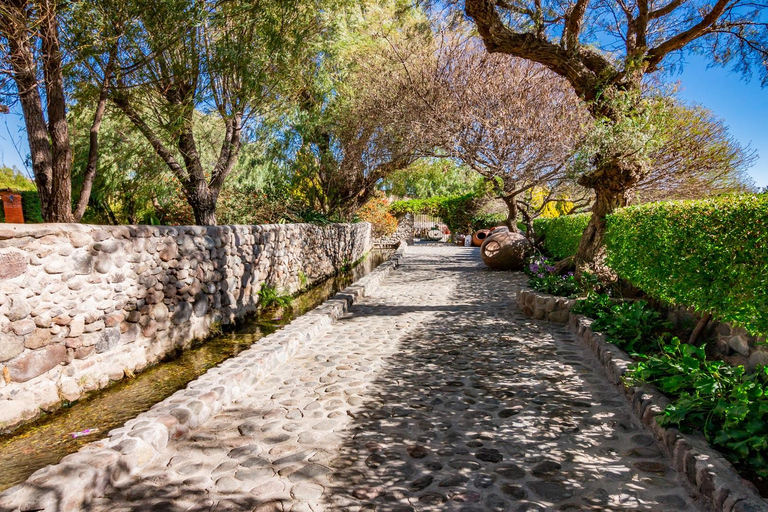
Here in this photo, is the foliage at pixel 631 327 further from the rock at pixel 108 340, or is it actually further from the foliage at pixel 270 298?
the foliage at pixel 270 298

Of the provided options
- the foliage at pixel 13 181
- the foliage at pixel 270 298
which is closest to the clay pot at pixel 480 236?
the foliage at pixel 270 298

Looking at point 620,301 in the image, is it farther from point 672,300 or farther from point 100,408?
point 100,408

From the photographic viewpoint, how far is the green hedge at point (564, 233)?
9.70 m

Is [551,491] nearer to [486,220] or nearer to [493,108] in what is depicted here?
[493,108]

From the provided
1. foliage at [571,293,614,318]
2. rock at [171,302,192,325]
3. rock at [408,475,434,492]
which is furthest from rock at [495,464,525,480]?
rock at [171,302,192,325]

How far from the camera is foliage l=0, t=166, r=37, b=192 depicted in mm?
18717

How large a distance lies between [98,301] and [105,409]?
1086 mm

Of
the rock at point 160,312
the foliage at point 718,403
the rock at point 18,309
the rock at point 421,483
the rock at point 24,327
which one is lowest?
the rock at point 421,483

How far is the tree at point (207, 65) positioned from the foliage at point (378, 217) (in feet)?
44.8

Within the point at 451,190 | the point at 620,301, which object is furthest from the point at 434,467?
the point at 451,190

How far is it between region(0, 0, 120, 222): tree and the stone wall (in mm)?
1485

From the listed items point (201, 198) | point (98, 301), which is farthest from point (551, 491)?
point (201, 198)

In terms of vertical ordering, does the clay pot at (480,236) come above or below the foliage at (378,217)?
below

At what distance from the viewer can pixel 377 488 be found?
251cm
